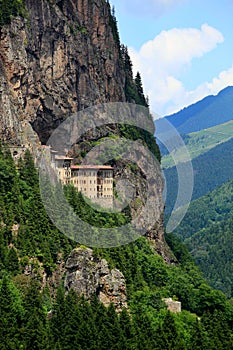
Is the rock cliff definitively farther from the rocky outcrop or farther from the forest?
the forest

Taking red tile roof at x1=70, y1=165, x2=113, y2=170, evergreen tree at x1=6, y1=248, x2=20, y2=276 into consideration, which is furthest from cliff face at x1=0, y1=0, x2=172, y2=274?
evergreen tree at x1=6, y1=248, x2=20, y2=276

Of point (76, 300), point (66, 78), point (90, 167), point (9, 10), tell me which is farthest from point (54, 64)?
point (76, 300)

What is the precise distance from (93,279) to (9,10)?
33537mm

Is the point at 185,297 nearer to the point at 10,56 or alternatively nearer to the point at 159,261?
the point at 159,261

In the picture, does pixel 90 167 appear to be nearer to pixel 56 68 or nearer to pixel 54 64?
pixel 56 68

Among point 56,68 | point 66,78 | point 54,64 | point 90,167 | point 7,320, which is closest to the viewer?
point 7,320

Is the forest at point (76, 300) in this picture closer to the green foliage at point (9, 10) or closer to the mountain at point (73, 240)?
the mountain at point (73, 240)

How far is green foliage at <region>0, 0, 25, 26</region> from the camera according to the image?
80562mm

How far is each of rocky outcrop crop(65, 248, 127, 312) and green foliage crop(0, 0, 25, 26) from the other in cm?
2875

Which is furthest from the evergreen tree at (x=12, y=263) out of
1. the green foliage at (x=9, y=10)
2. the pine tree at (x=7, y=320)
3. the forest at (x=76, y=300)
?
the green foliage at (x=9, y=10)

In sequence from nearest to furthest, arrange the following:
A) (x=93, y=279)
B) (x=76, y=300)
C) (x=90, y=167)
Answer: (x=76, y=300), (x=93, y=279), (x=90, y=167)

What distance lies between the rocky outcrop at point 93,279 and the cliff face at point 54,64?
1740cm

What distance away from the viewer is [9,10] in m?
81.4

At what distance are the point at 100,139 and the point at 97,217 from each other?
18.9 meters
